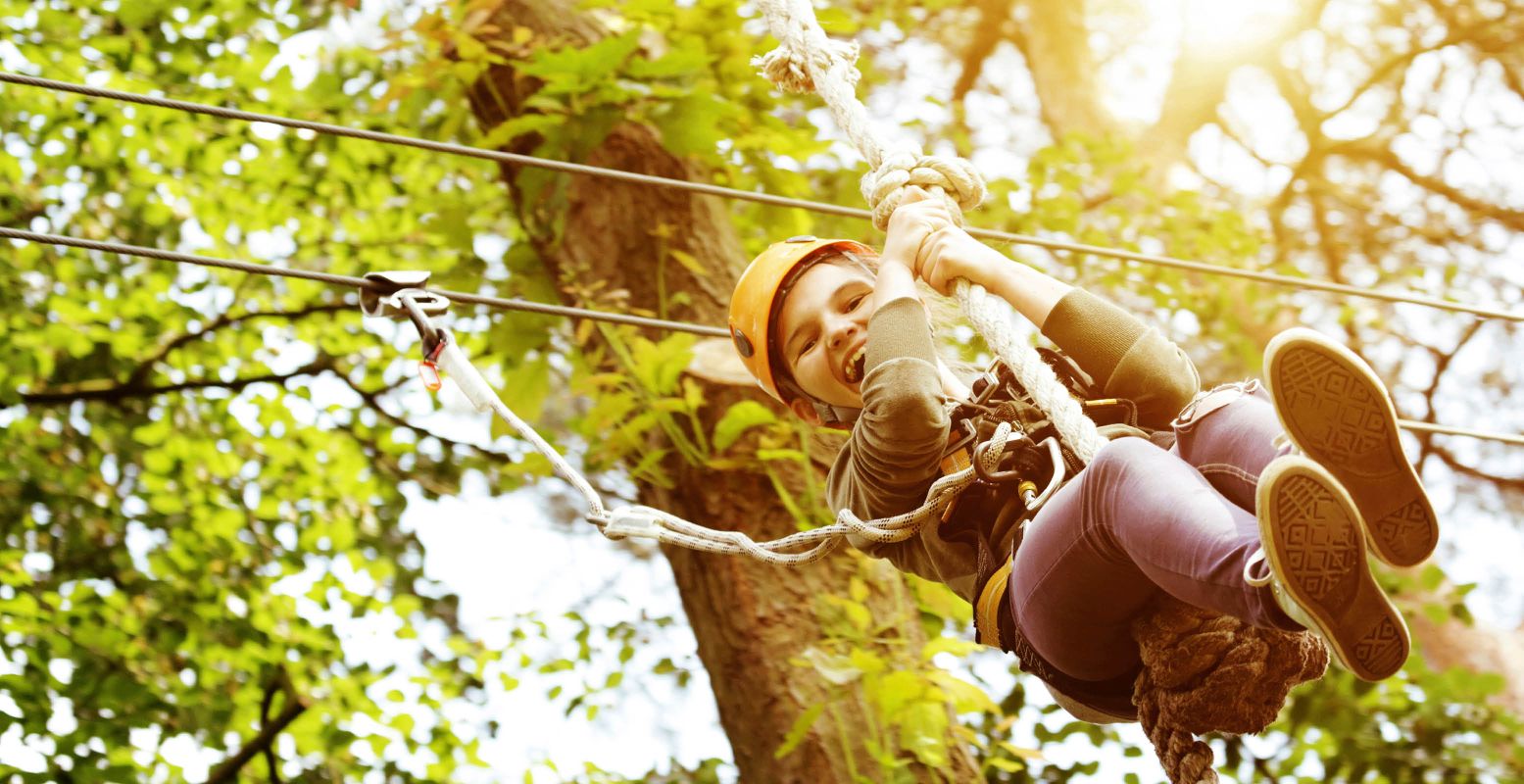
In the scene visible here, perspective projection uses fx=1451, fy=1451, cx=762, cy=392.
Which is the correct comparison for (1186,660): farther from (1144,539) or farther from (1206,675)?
(1144,539)

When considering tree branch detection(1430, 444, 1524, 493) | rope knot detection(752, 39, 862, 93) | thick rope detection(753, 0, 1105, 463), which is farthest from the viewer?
tree branch detection(1430, 444, 1524, 493)

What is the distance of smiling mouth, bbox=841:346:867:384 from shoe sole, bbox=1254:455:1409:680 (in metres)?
0.87

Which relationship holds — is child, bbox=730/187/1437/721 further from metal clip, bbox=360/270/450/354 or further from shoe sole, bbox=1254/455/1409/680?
metal clip, bbox=360/270/450/354

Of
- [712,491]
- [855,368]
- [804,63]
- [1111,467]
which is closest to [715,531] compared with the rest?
[855,368]

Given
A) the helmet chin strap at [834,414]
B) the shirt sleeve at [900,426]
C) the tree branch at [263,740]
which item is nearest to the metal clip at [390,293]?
the helmet chin strap at [834,414]

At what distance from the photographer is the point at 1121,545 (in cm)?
170

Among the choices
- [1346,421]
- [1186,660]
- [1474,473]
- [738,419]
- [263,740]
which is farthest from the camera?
[1474,473]

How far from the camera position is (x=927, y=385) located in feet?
6.36

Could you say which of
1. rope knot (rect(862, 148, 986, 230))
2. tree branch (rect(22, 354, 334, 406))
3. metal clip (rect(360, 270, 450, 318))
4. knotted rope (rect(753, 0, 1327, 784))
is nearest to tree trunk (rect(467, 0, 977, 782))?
metal clip (rect(360, 270, 450, 318))

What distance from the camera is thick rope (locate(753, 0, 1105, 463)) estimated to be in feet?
6.26

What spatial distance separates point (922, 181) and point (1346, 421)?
902 mm

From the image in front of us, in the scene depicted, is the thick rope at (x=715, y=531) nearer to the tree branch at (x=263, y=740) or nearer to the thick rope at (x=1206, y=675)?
the thick rope at (x=1206, y=675)

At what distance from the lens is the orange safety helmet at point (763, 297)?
226cm

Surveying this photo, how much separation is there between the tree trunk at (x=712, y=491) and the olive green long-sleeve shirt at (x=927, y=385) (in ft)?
4.47
